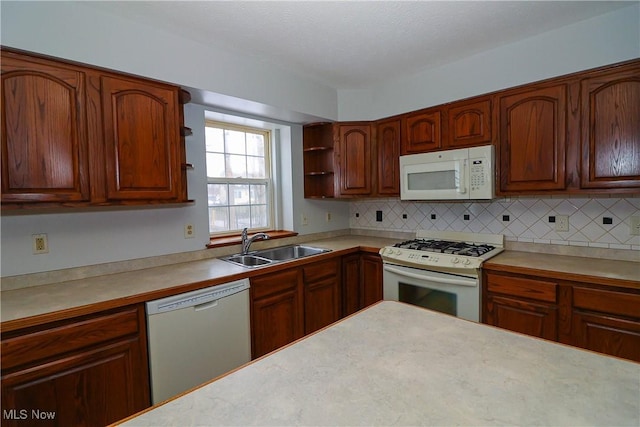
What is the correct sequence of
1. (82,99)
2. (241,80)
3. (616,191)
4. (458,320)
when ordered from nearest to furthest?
(458,320), (82,99), (616,191), (241,80)

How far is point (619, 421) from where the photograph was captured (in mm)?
605

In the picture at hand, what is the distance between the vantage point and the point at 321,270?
259 centimetres

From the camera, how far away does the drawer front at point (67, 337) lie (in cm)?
126

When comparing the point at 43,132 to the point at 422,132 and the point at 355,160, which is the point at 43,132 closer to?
the point at 355,160

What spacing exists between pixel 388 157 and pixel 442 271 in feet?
3.91

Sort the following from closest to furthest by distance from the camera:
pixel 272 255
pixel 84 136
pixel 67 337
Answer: pixel 67 337, pixel 84 136, pixel 272 255

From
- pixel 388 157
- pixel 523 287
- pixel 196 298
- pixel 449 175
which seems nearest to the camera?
pixel 196 298

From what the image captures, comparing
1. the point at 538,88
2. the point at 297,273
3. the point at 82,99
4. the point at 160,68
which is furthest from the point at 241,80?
the point at 538,88

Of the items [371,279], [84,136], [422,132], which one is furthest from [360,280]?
[84,136]

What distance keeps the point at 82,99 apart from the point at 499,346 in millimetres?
2150

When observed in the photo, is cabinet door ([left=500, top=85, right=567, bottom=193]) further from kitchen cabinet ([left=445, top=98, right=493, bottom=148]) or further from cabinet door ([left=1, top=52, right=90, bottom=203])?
cabinet door ([left=1, top=52, right=90, bottom=203])

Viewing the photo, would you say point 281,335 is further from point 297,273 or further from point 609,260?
point 609,260

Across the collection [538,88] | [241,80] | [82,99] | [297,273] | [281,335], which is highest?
[241,80]

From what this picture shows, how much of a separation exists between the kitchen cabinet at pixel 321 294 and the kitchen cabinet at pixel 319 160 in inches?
33.2
